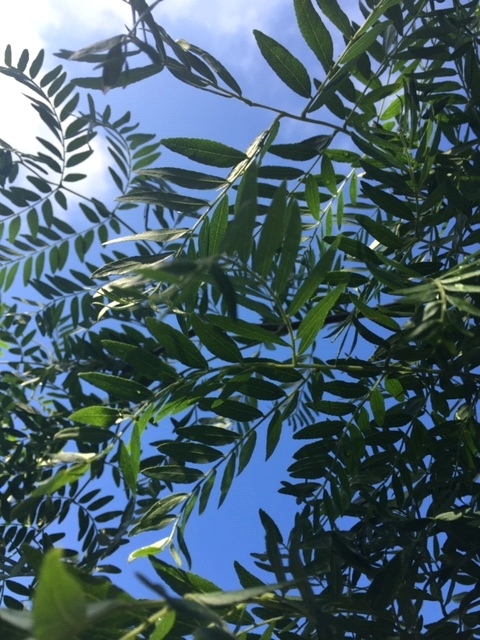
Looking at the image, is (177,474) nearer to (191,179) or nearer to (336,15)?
(191,179)

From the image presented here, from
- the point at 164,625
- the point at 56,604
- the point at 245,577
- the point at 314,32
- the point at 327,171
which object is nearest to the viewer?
the point at 56,604

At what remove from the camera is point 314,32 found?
33.2 inches

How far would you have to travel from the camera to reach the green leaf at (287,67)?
85 cm

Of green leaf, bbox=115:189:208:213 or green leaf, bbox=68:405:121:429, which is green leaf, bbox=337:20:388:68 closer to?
green leaf, bbox=115:189:208:213

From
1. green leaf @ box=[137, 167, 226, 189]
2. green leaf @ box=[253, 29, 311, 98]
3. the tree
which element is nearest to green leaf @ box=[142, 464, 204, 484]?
the tree

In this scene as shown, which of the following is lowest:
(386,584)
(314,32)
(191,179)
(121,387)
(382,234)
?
(386,584)

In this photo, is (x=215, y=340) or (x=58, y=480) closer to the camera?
(x=58, y=480)

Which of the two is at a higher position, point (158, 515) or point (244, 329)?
point (244, 329)

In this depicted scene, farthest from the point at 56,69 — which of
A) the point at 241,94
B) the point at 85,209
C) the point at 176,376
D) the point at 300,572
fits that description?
the point at 300,572

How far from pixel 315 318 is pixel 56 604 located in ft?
1.42

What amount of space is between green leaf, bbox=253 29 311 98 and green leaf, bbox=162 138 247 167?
102mm

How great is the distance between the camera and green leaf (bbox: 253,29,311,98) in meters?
0.85

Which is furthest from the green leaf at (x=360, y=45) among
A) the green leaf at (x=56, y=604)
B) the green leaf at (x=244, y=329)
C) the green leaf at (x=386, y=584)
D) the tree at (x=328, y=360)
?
the green leaf at (x=56, y=604)

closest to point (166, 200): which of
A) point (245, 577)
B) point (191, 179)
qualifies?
point (191, 179)
